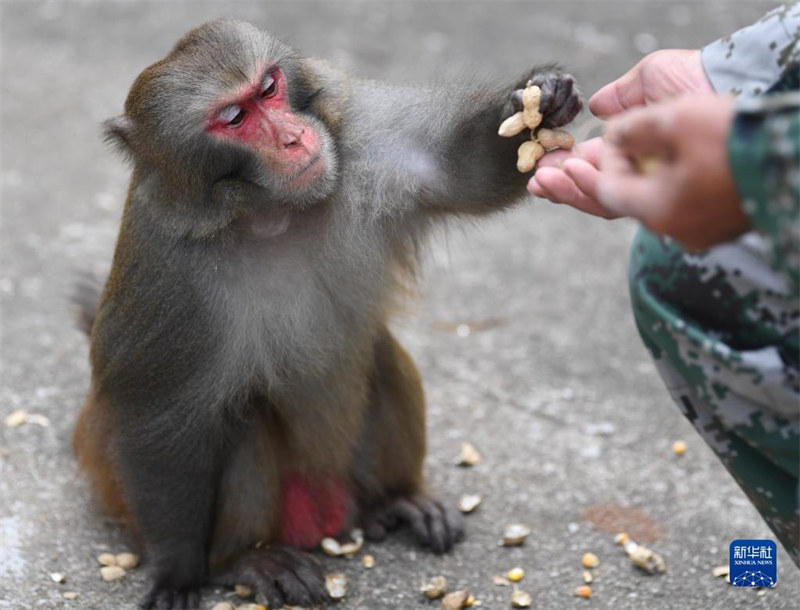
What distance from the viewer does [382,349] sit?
144 inches

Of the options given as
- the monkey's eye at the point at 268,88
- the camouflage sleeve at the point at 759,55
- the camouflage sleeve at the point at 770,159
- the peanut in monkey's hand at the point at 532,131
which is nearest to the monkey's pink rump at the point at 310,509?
the monkey's eye at the point at 268,88

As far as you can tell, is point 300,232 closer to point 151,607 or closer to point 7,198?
point 151,607

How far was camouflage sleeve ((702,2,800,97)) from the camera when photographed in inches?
86.0

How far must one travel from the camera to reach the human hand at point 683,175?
5.51 ft

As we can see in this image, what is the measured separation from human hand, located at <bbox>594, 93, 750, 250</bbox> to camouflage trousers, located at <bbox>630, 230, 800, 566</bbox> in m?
0.29

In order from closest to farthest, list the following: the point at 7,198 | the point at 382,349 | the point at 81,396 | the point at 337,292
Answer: the point at 337,292 < the point at 382,349 < the point at 81,396 < the point at 7,198

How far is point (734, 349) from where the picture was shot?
2.13 m

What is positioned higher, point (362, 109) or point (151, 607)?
point (362, 109)

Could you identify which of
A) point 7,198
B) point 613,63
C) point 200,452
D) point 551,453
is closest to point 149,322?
point 200,452

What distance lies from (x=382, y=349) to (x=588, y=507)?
3.11ft

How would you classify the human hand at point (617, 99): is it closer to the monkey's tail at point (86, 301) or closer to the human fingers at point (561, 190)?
the human fingers at point (561, 190)

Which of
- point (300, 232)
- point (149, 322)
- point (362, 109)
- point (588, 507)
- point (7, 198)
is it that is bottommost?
point (588, 507)

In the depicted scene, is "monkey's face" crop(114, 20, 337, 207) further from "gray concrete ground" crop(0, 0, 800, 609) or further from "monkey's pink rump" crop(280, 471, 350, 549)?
"monkey's pink rump" crop(280, 471, 350, 549)

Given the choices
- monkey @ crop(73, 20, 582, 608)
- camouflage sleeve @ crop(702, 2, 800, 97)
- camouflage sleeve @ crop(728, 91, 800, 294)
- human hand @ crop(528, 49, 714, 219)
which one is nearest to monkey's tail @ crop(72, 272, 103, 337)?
monkey @ crop(73, 20, 582, 608)
